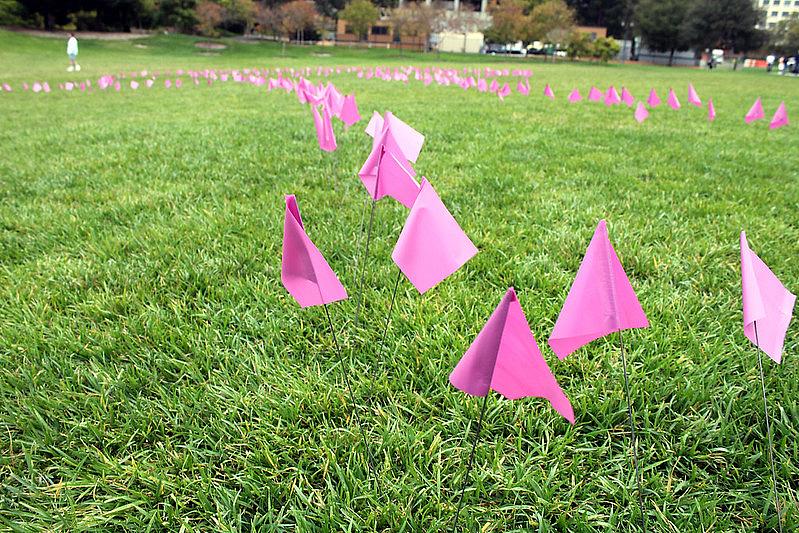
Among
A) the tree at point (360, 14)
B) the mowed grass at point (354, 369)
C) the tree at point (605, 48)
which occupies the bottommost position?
the mowed grass at point (354, 369)

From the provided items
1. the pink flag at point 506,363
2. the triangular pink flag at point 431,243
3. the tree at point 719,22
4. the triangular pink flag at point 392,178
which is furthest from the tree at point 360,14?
the pink flag at point 506,363

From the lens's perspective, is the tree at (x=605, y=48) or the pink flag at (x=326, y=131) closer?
the pink flag at (x=326, y=131)

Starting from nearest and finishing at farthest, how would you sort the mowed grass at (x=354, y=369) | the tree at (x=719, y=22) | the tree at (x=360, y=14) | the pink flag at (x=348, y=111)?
1. the mowed grass at (x=354, y=369)
2. the pink flag at (x=348, y=111)
3. the tree at (x=360, y=14)
4. the tree at (x=719, y=22)

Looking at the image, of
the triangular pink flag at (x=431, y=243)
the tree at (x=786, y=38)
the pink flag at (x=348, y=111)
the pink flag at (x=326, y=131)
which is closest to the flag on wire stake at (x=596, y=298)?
the triangular pink flag at (x=431, y=243)

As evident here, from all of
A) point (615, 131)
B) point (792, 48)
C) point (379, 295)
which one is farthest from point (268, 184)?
point (792, 48)

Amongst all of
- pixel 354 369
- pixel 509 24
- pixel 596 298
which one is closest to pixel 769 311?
pixel 596 298

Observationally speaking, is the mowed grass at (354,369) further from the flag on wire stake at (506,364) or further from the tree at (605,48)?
the tree at (605,48)

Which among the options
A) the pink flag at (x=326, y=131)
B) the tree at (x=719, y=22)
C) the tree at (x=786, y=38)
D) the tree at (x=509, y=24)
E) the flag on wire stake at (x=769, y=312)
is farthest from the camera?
the tree at (x=786, y=38)

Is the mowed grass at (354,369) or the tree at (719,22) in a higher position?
the tree at (719,22)

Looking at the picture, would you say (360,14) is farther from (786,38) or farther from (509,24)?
(786,38)

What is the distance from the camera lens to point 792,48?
41125 mm

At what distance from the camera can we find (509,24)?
123 feet

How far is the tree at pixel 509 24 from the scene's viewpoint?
121ft

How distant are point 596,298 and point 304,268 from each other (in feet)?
1.69
